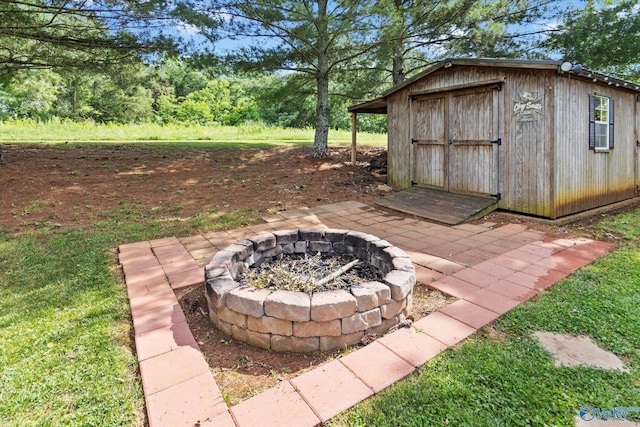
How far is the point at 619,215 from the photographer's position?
536 cm

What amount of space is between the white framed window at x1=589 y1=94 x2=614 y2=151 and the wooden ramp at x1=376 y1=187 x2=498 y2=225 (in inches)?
78.2

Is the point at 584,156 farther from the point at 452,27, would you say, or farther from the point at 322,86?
the point at 322,86

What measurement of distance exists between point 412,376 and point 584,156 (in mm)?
5449

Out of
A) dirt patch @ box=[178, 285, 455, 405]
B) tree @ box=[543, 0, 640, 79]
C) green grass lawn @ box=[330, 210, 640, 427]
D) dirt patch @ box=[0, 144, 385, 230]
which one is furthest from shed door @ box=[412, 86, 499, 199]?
tree @ box=[543, 0, 640, 79]

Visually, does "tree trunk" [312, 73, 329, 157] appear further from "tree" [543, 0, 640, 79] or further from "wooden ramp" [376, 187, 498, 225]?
"tree" [543, 0, 640, 79]

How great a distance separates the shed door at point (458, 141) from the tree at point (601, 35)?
5773 mm

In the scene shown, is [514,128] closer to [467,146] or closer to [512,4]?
[467,146]

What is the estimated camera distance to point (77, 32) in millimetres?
6141

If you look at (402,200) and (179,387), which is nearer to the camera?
(179,387)

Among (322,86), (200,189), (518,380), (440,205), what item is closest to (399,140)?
(440,205)

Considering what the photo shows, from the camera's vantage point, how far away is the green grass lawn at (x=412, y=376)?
5.05 ft

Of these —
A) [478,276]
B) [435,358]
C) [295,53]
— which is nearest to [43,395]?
[435,358]

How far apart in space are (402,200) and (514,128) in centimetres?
207

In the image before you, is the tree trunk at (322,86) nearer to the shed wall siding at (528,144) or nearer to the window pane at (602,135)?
the shed wall siding at (528,144)
